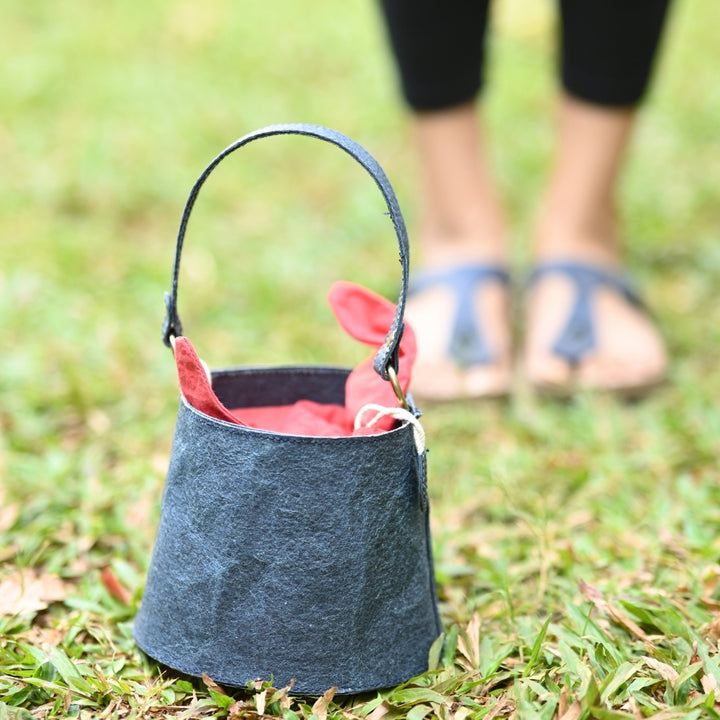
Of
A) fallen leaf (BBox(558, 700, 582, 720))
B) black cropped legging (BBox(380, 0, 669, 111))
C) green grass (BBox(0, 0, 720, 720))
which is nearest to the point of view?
fallen leaf (BBox(558, 700, 582, 720))

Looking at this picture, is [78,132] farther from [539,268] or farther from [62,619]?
[62,619]

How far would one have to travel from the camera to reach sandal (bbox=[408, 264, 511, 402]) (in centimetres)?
179

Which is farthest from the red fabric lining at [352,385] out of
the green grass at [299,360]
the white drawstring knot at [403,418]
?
the green grass at [299,360]

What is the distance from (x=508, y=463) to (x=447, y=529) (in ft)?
A: 0.76

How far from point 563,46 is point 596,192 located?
299 millimetres

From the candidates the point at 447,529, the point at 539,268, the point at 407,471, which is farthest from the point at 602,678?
the point at 539,268

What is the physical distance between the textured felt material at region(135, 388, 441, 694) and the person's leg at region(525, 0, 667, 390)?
0.94 m

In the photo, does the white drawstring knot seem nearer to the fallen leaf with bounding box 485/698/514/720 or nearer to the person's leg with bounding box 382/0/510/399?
the fallen leaf with bounding box 485/698/514/720

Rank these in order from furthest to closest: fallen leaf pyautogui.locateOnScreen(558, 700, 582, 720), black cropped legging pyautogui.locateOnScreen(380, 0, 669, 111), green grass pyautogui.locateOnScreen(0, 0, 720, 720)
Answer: black cropped legging pyautogui.locateOnScreen(380, 0, 669, 111)
green grass pyautogui.locateOnScreen(0, 0, 720, 720)
fallen leaf pyautogui.locateOnScreen(558, 700, 582, 720)

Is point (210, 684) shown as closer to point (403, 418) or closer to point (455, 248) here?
point (403, 418)

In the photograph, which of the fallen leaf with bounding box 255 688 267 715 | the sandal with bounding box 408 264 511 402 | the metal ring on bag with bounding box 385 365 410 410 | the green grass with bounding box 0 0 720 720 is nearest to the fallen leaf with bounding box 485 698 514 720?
the green grass with bounding box 0 0 720 720

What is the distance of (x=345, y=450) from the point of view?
905 millimetres

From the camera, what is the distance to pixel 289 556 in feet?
3.00

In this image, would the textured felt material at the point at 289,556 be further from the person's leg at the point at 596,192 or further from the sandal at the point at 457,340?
the person's leg at the point at 596,192
